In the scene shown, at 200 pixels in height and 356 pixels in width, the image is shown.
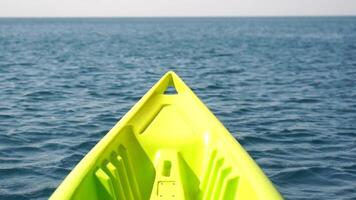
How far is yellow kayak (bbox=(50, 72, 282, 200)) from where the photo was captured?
433 cm

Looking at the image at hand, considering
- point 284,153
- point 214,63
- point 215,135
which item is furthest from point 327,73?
point 215,135

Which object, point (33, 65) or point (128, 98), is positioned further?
point (33, 65)

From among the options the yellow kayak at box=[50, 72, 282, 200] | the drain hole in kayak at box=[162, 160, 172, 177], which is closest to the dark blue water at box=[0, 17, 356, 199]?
the yellow kayak at box=[50, 72, 282, 200]

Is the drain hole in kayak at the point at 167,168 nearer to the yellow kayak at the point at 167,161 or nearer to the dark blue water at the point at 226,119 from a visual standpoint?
the yellow kayak at the point at 167,161

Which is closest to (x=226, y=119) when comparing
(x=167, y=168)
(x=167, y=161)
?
(x=167, y=161)

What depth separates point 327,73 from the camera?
81.6ft

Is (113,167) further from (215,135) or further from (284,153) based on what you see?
(284,153)

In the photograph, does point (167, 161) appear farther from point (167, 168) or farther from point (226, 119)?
point (226, 119)

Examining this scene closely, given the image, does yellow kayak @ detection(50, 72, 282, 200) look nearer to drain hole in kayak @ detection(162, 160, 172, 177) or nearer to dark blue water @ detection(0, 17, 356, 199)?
drain hole in kayak @ detection(162, 160, 172, 177)

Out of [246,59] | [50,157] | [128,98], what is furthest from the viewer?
[246,59]

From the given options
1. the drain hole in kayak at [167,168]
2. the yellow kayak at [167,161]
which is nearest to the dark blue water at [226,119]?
the yellow kayak at [167,161]

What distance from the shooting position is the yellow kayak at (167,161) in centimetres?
433

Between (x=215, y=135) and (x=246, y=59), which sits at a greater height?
(x=215, y=135)

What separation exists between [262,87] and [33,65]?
17434 millimetres
